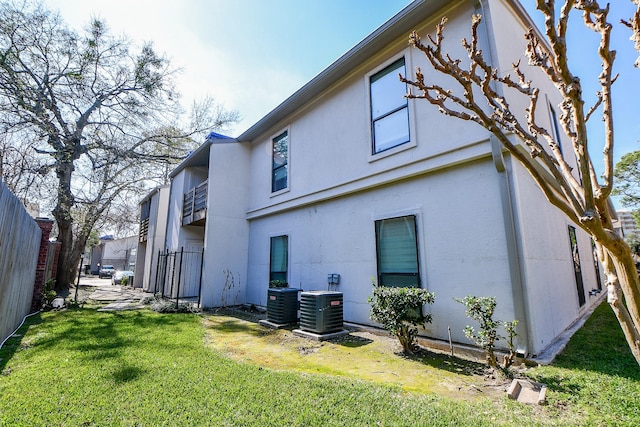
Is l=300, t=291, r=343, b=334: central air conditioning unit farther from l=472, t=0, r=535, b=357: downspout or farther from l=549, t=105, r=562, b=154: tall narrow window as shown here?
l=549, t=105, r=562, b=154: tall narrow window

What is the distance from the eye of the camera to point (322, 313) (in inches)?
235

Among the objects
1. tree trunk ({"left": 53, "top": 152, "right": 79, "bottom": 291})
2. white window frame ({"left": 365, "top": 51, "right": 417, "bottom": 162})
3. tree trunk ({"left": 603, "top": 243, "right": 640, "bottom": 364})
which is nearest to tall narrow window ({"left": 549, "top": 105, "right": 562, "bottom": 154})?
white window frame ({"left": 365, "top": 51, "right": 417, "bottom": 162})

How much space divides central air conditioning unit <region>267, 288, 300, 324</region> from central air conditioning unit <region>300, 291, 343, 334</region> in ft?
3.01

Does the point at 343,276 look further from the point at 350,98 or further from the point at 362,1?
the point at 362,1

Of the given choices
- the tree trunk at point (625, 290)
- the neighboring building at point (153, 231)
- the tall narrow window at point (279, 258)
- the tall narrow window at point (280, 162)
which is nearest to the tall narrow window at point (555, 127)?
the tall narrow window at point (280, 162)

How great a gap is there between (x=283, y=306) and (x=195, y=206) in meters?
6.38

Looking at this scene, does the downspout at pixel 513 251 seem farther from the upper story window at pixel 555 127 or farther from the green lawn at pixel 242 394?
the upper story window at pixel 555 127

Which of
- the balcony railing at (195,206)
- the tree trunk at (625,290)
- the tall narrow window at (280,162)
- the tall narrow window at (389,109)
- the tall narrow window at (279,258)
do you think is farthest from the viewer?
the balcony railing at (195,206)

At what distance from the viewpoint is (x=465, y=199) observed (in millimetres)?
5168

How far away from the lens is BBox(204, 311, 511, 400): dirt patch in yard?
361cm

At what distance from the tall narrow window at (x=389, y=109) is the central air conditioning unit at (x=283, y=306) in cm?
388

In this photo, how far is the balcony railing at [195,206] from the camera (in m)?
10.9

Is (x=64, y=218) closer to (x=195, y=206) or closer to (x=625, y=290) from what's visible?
(x=195, y=206)

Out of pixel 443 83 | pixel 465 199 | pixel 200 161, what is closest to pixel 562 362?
pixel 465 199
